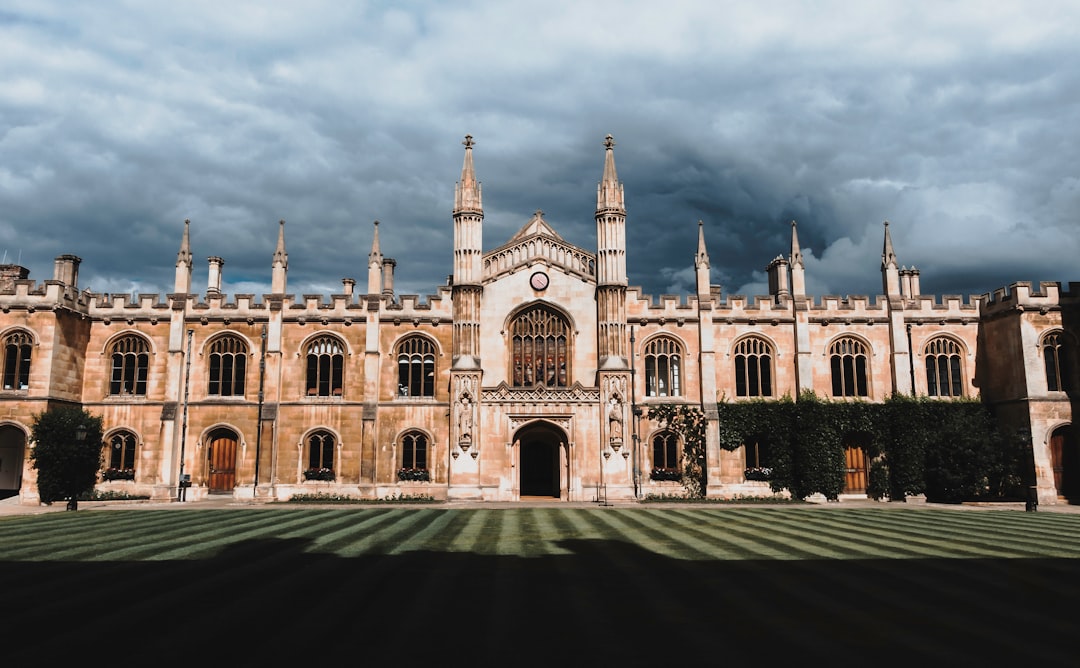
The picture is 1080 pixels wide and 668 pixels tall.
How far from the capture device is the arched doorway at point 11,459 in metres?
36.0

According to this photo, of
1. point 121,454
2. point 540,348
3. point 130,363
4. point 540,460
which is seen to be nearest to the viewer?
point 121,454

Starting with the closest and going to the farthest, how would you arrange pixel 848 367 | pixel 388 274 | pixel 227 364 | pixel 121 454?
pixel 121 454
pixel 227 364
pixel 848 367
pixel 388 274

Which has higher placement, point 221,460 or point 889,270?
point 889,270

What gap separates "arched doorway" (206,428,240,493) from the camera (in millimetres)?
35094

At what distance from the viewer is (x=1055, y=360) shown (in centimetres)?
3319

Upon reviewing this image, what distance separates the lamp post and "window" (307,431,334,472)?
31.8 feet

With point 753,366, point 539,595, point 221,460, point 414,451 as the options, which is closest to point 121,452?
point 221,460

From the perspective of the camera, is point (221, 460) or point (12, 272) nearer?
point (221, 460)

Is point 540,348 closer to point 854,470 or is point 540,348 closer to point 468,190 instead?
point 468,190

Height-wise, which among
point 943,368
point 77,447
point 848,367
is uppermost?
point 848,367

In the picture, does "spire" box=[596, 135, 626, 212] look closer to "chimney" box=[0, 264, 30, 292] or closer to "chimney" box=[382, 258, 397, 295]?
"chimney" box=[382, 258, 397, 295]

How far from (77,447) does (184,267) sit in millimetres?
10488

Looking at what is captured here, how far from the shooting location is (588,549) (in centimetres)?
1516

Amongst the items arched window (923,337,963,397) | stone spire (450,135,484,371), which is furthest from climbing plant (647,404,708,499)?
arched window (923,337,963,397)
